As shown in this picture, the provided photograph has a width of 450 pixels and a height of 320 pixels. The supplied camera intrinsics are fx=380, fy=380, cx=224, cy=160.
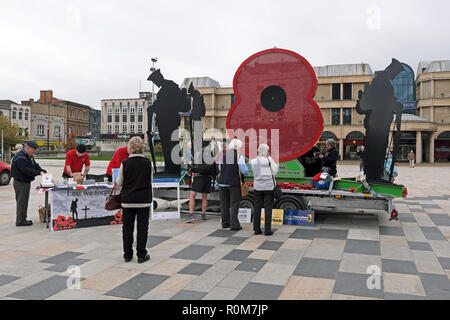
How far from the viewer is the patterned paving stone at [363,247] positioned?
244 inches

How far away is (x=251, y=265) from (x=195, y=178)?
139 inches

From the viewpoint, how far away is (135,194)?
5496mm

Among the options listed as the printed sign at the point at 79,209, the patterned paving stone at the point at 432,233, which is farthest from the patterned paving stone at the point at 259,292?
the printed sign at the point at 79,209

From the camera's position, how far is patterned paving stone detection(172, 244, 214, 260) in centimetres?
586

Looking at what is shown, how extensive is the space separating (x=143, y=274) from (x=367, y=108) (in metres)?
6.23

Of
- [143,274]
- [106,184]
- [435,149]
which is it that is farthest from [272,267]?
[435,149]

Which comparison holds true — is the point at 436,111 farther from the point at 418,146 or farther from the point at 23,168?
the point at 23,168

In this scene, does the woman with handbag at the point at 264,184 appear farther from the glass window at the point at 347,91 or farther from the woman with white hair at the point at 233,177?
the glass window at the point at 347,91

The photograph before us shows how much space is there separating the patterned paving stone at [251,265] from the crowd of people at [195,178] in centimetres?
142

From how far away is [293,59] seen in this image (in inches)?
369

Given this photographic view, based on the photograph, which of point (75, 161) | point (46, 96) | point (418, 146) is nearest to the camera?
point (75, 161)

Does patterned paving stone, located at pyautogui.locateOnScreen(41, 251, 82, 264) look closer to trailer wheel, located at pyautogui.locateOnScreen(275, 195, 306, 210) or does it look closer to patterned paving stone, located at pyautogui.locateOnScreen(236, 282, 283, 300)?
patterned paving stone, located at pyautogui.locateOnScreen(236, 282, 283, 300)

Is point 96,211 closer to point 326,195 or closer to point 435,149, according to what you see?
point 326,195

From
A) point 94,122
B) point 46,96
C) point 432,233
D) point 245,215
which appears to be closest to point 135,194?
point 245,215
